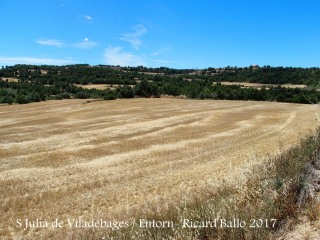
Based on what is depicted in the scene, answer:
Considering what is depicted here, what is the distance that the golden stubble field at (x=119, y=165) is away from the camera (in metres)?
16.0

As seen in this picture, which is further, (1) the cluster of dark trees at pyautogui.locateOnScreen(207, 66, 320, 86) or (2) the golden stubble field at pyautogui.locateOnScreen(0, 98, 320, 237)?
(1) the cluster of dark trees at pyautogui.locateOnScreen(207, 66, 320, 86)

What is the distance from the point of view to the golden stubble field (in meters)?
16.0

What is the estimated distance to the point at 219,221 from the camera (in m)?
7.77

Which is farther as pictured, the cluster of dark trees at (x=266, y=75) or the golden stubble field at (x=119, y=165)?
the cluster of dark trees at (x=266, y=75)

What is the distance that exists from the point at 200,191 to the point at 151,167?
6.40 m

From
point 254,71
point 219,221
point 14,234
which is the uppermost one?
point 254,71

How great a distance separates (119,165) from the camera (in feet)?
77.7

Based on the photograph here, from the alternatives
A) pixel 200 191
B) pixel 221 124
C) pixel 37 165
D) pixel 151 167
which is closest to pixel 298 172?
pixel 200 191

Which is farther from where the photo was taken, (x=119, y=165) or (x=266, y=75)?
(x=266, y=75)

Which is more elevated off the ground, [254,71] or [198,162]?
[254,71]

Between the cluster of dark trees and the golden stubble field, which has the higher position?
the cluster of dark trees

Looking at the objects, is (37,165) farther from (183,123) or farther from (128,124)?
(183,123)

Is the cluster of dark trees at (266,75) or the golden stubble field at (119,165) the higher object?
the cluster of dark trees at (266,75)

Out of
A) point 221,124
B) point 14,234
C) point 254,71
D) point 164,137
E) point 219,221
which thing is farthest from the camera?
point 254,71
